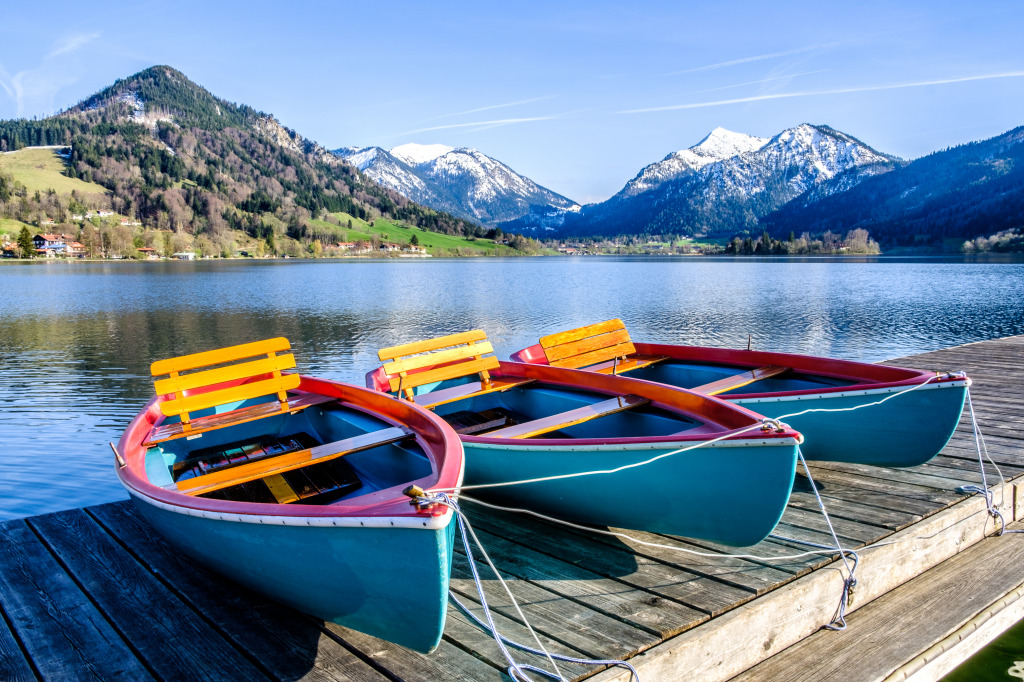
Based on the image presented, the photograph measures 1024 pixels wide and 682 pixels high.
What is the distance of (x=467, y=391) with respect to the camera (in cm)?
689

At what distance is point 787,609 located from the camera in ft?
12.6

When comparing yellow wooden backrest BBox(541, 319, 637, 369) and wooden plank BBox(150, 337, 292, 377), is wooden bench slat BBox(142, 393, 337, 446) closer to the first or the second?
wooden plank BBox(150, 337, 292, 377)

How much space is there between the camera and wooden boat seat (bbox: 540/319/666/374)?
25.4 feet

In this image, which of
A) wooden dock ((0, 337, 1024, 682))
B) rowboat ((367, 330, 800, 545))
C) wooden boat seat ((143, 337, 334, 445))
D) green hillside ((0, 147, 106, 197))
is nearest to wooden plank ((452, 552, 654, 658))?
wooden dock ((0, 337, 1024, 682))

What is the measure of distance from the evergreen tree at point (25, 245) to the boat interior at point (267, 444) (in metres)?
138

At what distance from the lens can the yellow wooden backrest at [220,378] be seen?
19.1 feet

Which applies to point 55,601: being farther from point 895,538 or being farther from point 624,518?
point 895,538

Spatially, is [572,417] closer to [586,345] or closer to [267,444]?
[586,345]

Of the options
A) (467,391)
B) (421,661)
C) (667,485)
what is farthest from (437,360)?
(421,661)

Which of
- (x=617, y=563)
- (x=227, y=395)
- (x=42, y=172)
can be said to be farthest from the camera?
(x=42, y=172)

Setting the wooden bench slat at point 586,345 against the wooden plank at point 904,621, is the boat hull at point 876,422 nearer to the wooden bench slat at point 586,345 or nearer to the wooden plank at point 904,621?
the wooden plank at point 904,621

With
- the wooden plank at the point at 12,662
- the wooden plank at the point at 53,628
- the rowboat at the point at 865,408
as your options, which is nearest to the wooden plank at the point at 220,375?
the wooden plank at the point at 53,628

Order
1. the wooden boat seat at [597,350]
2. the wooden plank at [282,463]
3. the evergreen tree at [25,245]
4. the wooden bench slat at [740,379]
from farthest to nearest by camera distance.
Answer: the evergreen tree at [25,245]
the wooden boat seat at [597,350]
the wooden bench slat at [740,379]
the wooden plank at [282,463]

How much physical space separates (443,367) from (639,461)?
11.4 feet
